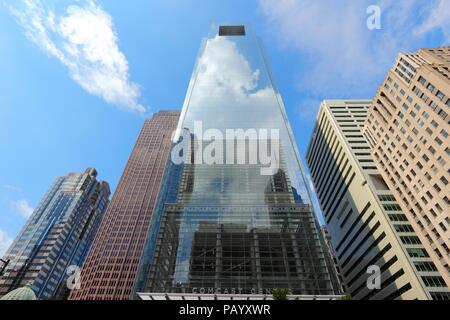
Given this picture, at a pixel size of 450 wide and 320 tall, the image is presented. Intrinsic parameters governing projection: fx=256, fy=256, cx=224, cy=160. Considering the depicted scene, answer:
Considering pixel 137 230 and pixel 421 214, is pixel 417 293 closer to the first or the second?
pixel 421 214

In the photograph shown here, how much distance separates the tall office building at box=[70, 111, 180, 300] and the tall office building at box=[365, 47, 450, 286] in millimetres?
95696

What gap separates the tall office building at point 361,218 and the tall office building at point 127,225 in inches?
3123

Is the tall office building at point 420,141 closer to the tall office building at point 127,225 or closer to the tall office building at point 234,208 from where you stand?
the tall office building at point 234,208

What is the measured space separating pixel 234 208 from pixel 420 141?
3754cm

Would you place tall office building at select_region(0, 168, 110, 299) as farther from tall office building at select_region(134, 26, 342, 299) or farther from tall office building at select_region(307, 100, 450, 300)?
tall office building at select_region(307, 100, 450, 300)

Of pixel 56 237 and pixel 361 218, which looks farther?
pixel 56 237

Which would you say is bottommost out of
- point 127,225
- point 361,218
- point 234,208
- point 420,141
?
point 234,208

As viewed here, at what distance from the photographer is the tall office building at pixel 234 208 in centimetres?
4019

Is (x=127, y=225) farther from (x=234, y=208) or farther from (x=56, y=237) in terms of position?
(x=234, y=208)

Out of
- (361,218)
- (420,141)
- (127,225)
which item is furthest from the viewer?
(127,225)

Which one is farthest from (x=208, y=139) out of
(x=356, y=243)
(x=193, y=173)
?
(x=356, y=243)

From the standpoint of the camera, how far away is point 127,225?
4678 inches

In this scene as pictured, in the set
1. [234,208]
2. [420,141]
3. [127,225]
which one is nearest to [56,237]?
[127,225]

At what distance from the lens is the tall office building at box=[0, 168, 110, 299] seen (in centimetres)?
9956
